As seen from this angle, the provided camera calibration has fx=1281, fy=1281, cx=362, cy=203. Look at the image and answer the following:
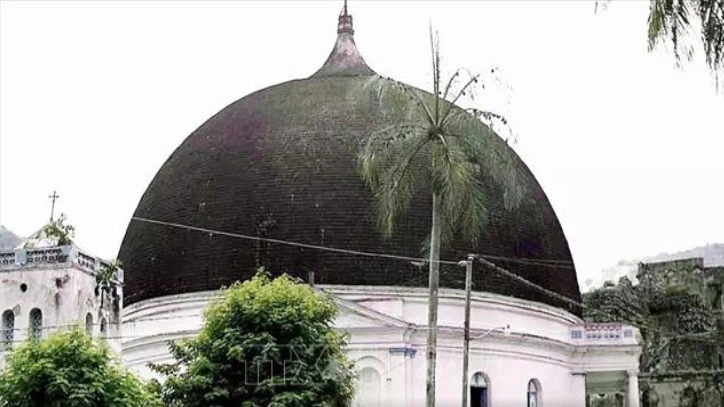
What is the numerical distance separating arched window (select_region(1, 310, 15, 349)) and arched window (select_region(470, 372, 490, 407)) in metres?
13.7

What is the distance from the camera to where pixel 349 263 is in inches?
1496

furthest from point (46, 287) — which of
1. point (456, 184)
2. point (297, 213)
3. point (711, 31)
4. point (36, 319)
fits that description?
point (711, 31)

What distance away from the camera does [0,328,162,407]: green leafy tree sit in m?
23.8

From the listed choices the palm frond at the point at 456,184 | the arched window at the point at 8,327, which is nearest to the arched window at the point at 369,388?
the arched window at the point at 8,327

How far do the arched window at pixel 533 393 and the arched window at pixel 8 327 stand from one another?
16011 mm

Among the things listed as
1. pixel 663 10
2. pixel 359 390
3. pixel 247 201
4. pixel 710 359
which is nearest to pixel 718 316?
pixel 710 359

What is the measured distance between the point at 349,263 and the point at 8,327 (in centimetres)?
994

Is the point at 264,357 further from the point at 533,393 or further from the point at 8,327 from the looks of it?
the point at 533,393

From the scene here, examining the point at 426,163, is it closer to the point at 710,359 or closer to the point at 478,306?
the point at 478,306

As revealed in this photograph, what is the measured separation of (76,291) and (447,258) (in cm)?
1102

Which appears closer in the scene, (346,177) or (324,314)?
(324,314)

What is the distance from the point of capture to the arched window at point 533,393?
4050cm

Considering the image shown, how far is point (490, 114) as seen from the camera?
24172 mm

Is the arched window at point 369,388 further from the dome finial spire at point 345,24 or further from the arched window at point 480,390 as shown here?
the dome finial spire at point 345,24
